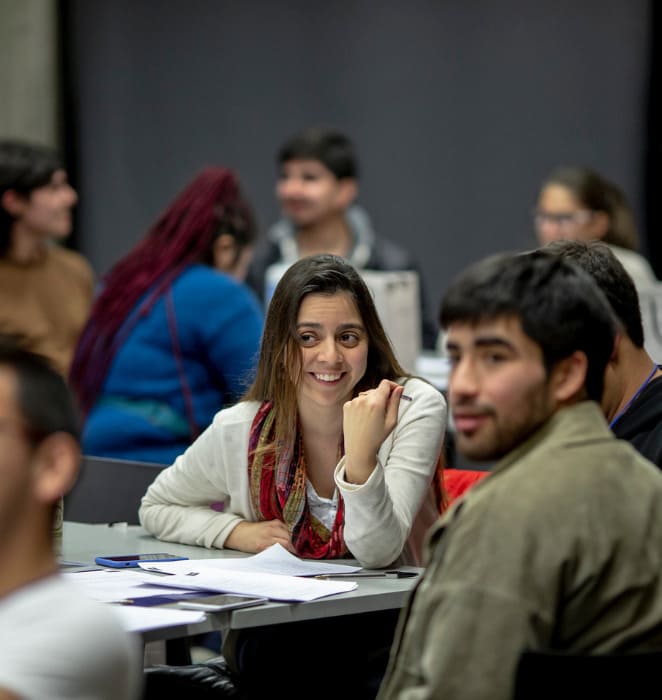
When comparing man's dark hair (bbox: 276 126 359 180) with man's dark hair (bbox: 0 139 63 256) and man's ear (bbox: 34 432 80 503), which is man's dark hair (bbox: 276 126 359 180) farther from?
man's ear (bbox: 34 432 80 503)

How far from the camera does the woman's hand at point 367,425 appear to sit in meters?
2.70

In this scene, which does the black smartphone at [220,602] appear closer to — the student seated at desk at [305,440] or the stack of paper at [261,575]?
the stack of paper at [261,575]

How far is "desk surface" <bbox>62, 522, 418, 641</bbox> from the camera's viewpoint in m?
2.25

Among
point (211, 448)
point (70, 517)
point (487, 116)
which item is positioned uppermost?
point (487, 116)

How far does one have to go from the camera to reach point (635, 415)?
258cm

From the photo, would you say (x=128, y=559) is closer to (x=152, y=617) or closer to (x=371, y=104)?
(x=152, y=617)

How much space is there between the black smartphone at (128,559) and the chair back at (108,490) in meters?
0.62

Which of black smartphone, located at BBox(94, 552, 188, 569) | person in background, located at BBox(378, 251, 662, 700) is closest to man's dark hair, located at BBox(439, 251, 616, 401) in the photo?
person in background, located at BBox(378, 251, 662, 700)

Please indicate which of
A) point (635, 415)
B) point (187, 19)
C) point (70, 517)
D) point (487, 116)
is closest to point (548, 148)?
point (487, 116)

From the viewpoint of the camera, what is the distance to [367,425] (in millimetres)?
2727

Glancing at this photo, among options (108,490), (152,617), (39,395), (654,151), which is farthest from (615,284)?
(654,151)

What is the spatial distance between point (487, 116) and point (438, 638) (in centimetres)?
634

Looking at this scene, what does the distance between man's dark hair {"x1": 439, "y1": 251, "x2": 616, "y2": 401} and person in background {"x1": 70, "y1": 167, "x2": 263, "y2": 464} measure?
2.35m

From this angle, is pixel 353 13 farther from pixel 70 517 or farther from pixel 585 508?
pixel 585 508
